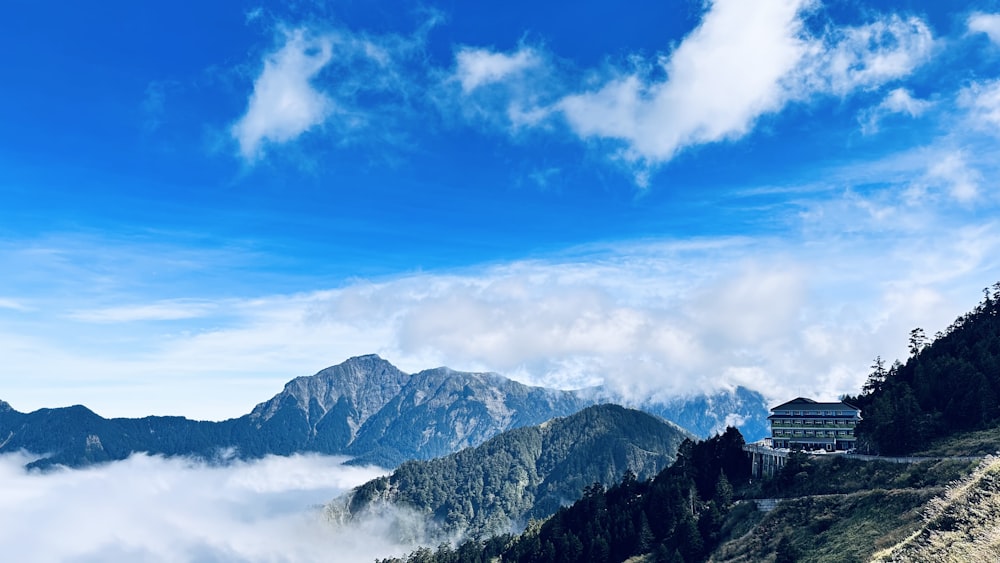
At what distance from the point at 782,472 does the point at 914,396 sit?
3418cm

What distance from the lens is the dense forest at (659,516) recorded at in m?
122

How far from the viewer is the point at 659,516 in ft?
447

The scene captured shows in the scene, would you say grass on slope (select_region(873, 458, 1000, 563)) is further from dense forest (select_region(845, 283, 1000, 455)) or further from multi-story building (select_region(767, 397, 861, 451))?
multi-story building (select_region(767, 397, 861, 451))

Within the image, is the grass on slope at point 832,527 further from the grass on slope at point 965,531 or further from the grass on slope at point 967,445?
the grass on slope at point 967,445

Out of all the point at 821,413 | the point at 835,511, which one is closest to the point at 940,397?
the point at 821,413

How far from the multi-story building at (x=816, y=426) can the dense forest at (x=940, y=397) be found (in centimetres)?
866

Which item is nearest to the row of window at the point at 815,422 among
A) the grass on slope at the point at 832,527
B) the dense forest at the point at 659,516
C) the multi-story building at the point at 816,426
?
the multi-story building at the point at 816,426

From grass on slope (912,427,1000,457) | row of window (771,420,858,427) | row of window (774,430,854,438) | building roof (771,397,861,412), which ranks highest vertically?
building roof (771,397,861,412)

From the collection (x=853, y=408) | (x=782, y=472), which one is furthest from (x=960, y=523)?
(x=853, y=408)

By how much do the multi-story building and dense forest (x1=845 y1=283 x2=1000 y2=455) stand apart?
8.66m

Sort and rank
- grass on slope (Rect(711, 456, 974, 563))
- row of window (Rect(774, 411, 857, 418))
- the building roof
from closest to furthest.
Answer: grass on slope (Rect(711, 456, 974, 563))
row of window (Rect(774, 411, 857, 418))
the building roof

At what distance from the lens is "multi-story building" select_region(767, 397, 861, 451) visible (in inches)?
5586

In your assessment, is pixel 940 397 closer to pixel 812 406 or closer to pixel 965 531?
Answer: pixel 812 406

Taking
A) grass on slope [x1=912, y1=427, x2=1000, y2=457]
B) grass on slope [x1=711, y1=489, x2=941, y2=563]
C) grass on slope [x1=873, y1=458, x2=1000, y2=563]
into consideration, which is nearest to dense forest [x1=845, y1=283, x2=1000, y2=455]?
grass on slope [x1=912, y1=427, x2=1000, y2=457]
